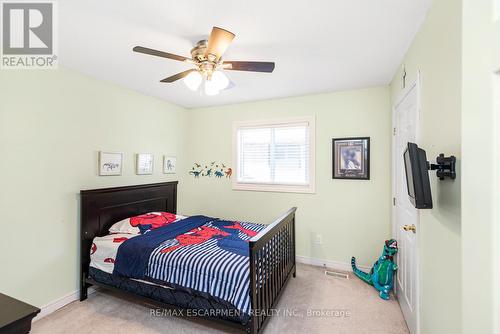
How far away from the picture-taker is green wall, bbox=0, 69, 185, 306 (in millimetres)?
1930

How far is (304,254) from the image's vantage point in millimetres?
3217

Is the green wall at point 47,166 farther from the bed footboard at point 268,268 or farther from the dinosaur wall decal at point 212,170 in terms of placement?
the bed footboard at point 268,268


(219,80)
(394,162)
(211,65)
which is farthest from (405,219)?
(211,65)

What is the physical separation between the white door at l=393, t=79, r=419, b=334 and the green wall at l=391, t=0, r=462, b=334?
0.53ft

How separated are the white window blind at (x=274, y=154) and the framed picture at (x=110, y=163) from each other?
1649 millimetres

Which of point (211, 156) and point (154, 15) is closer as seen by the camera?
point (154, 15)

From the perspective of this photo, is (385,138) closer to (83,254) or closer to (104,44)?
(104,44)

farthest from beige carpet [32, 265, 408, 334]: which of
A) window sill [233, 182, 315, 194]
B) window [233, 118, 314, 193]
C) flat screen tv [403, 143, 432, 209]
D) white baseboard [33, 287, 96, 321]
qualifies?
flat screen tv [403, 143, 432, 209]

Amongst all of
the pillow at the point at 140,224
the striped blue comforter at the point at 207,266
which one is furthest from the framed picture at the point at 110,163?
the striped blue comforter at the point at 207,266

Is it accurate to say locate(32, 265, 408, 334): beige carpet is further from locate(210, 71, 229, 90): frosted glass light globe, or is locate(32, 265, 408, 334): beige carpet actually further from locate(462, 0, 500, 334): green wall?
locate(210, 71, 229, 90): frosted glass light globe

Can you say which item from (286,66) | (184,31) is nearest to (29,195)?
(184,31)

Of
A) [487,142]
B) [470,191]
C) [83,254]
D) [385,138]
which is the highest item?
[385,138]

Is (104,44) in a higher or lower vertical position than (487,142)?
higher

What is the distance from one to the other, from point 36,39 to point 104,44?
0.49m
